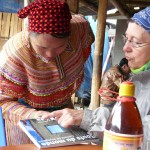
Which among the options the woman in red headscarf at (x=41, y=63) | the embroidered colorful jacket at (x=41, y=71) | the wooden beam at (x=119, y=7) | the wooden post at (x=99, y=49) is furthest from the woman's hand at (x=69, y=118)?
the wooden beam at (x=119, y=7)

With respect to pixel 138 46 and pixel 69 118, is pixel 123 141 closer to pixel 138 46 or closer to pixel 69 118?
pixel 69 118

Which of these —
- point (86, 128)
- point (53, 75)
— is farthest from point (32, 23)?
point (86, 128)

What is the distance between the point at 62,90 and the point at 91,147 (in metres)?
0.88

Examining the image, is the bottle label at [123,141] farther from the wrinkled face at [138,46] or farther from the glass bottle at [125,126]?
the wrinkled face at [138,46]

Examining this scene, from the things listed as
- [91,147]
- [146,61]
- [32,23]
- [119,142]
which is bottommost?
[91,147]

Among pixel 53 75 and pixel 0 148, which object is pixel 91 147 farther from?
pixel 53 75

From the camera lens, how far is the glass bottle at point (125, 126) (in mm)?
1002

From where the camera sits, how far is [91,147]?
4.59ft

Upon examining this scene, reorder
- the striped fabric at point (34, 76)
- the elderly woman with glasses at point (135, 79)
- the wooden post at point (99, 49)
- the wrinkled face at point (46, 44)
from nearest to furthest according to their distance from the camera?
the elderly woman with glasses at point (135, 79) < the wrinkled face at point (46, 44) < the striped fabric at point (34, 76) < the wooden post at point (99, 49)

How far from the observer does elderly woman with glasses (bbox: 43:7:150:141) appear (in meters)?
1.48

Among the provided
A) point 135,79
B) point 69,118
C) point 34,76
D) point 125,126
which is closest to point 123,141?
point 125,126

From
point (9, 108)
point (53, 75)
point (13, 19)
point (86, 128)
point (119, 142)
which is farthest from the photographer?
point (13, 19)

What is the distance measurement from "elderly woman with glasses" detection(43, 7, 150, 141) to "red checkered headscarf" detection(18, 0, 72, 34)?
1.37ft

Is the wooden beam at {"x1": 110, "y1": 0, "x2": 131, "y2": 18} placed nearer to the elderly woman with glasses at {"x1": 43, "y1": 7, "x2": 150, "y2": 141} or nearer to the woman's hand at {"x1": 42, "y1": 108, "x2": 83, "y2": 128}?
the elderly woman with glasses at {"x1": 43, "y1": 7, "x2": 150, "y2": 141}
